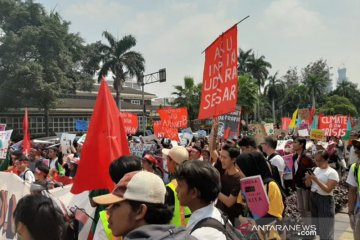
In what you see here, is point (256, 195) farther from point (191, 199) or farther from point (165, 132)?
point (165, 132)

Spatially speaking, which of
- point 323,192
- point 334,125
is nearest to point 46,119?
point 334,125

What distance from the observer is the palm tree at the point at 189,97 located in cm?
4406

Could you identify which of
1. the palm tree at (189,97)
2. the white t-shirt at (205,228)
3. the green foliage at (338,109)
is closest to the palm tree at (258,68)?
the green foliage at (338,109)

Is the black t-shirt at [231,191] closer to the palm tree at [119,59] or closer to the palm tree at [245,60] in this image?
the palm tree at [119,59]

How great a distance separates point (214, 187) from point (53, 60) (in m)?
35.3

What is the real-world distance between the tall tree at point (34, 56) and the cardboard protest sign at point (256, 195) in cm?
3155

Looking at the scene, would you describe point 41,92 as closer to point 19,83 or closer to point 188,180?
point 19,83

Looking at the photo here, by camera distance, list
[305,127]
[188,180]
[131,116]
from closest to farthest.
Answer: [188,180] < [131,116] < [305,127]

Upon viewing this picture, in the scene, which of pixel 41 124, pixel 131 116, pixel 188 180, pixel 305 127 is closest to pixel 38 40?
pixel 41 124

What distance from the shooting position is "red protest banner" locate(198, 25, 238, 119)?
5113 mm

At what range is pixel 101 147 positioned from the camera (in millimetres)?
3719

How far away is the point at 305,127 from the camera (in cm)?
1634

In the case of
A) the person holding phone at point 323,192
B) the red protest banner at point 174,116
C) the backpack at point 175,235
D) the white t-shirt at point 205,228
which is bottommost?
the person holding phone at point 323,192

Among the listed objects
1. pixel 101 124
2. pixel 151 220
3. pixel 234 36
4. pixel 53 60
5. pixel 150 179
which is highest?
pixel 53 60
